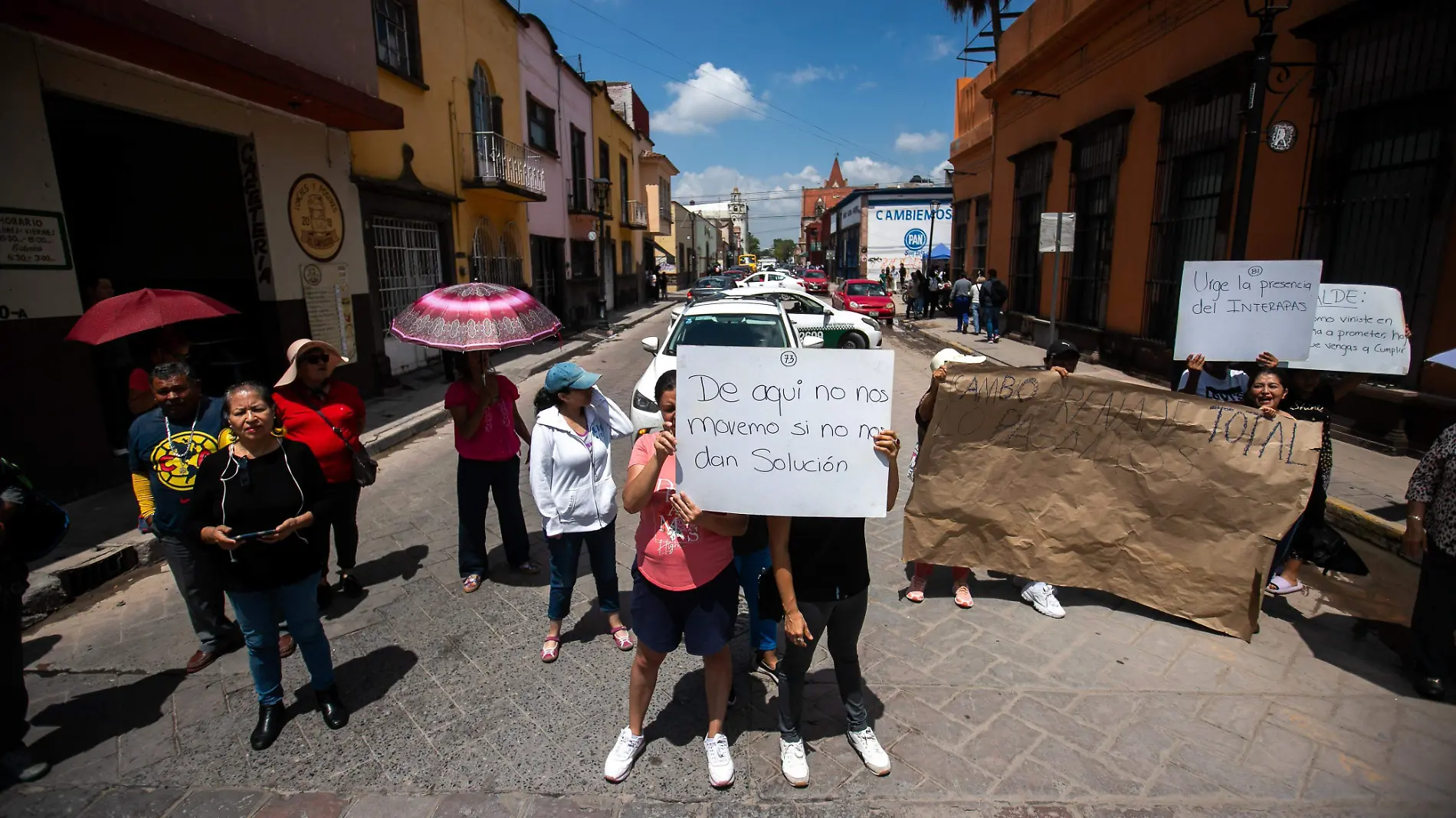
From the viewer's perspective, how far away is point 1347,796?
9.39ft

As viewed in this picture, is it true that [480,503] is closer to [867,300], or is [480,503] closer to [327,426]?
[327,426]

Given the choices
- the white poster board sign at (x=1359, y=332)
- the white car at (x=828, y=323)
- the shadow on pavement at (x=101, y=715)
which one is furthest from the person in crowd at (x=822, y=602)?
the white car at (x=828, y=323)

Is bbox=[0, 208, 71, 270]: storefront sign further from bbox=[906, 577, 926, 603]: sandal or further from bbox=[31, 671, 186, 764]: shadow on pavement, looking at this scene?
bbox=[906, 577, 926, 603]: sandal

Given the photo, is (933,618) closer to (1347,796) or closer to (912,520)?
(912,520)

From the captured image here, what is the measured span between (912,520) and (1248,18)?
9964 millimetres

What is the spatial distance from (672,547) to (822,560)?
24.1 inches

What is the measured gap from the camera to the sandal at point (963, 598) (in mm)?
4457

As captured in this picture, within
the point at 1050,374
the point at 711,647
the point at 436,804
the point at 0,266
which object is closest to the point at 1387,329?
the point at 1050,374

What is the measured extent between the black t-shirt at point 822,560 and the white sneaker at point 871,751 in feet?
2.38

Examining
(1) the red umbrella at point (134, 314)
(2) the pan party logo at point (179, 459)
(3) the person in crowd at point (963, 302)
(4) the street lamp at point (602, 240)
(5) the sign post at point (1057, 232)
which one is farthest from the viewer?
(4) the street lamp at point (602, 240)

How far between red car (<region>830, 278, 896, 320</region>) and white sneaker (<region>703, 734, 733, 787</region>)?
805 inches

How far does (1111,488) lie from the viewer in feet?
13.9

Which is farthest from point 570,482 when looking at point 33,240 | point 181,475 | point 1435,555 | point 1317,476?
point 33,240

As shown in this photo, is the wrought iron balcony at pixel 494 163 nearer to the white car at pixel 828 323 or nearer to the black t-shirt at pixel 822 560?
the white car at pixel 828 323
